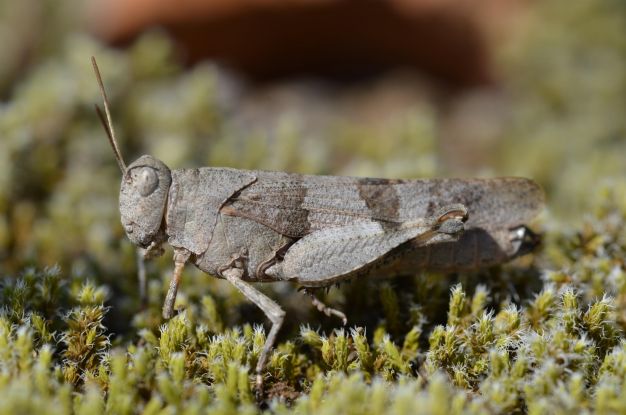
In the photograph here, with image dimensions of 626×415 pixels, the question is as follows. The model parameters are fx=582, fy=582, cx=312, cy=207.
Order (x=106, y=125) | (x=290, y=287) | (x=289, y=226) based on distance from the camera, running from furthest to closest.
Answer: (x=290, y=287) → (x=289, y=226) → (x=106, y=125)

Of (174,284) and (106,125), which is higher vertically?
(106,125)

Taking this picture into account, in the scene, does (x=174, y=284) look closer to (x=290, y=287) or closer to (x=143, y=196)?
(x=143, y=196)

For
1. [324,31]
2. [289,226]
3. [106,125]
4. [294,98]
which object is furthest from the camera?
[324,31]

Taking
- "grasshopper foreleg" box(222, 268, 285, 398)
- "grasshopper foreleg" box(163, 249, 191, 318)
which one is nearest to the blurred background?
"grasshopper foreleg" box(163, 249, 191, 318)

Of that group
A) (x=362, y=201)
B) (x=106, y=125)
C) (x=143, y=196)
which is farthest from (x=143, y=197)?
(x=362, y=201)

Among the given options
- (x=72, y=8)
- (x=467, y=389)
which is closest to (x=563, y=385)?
(x=467, y=389)

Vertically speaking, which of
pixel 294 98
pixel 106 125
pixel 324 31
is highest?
pixel 324 31

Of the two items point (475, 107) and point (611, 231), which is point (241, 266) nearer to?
point (611, 231)
